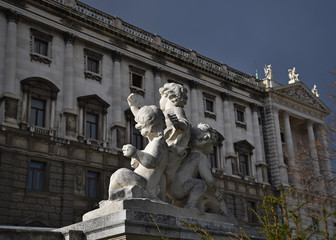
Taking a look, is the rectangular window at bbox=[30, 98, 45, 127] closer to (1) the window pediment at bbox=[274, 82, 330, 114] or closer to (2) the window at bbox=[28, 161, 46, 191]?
(2) the window at bbox=[28, 161, 46, 191]

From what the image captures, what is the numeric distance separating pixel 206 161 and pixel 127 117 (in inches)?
833

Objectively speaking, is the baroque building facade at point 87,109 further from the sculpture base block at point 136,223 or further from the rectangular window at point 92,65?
the sculpture base block at point 136,223

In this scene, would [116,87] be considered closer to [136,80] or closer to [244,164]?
[136,80]

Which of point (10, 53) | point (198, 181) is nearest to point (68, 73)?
point (10, 53)

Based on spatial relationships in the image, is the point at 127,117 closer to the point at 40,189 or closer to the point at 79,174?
the point at 79,174

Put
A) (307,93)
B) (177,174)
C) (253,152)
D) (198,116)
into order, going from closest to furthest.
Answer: (177,174)
(198,116)
(253,152)
(307,93)

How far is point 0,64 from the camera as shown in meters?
23.1

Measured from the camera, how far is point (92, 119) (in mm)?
26594

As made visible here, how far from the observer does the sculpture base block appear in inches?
199

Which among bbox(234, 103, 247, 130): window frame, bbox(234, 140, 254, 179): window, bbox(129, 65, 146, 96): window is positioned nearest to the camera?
bbox(129, 65, 146, 96): window

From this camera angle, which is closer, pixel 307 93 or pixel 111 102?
pixel 111 102

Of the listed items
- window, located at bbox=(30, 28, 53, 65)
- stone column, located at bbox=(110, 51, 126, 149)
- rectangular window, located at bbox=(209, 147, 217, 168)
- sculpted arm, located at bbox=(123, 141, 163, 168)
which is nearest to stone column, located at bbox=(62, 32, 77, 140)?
window, located at bbox=(30, 28, 53, 65)

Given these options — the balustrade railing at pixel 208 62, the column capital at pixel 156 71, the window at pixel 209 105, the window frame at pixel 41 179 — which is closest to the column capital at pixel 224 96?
the window at pixel 209 105

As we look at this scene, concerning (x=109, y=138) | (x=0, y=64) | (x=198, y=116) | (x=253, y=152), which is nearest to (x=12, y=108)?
(x=0, y=64)
